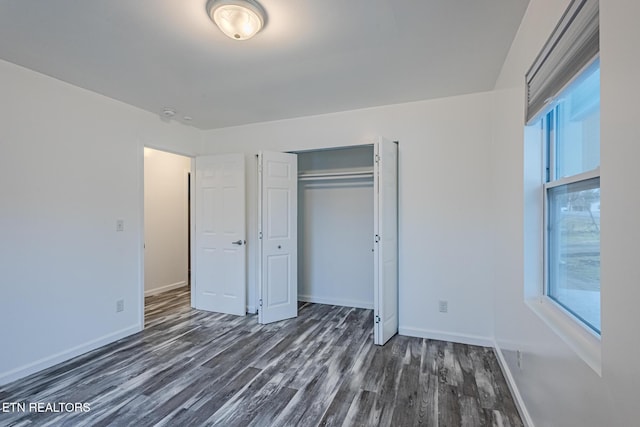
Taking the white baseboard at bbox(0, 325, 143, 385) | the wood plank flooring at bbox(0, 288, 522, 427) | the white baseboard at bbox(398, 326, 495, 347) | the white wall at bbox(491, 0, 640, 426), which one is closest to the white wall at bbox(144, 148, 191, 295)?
the white baseboard at bbox(0, 325, 143, 385)

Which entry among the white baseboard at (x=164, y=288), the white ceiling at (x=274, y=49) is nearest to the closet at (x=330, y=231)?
the white ceiling at (x=274, y=49)

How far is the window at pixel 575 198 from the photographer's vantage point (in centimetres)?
131

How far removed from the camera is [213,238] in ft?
13.8

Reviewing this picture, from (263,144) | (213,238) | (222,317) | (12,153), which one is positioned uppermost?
(263,144)

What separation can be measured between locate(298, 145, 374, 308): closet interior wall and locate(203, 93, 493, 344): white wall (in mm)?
860

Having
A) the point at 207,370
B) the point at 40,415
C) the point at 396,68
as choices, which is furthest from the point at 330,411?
the point at 396,68

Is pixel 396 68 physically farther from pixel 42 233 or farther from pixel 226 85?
pixel 42 233

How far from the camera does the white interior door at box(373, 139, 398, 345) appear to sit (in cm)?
306

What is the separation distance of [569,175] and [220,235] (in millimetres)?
3738

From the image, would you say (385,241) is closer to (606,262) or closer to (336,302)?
(336,302)

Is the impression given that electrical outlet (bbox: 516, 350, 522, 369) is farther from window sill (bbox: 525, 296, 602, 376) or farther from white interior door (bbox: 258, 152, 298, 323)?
white interior door (bbox: 258, 152, 298, 323)

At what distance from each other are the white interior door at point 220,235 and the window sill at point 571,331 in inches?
128

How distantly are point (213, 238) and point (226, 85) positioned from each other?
6.97ft

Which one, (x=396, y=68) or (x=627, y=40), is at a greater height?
(x=396, y=68)
